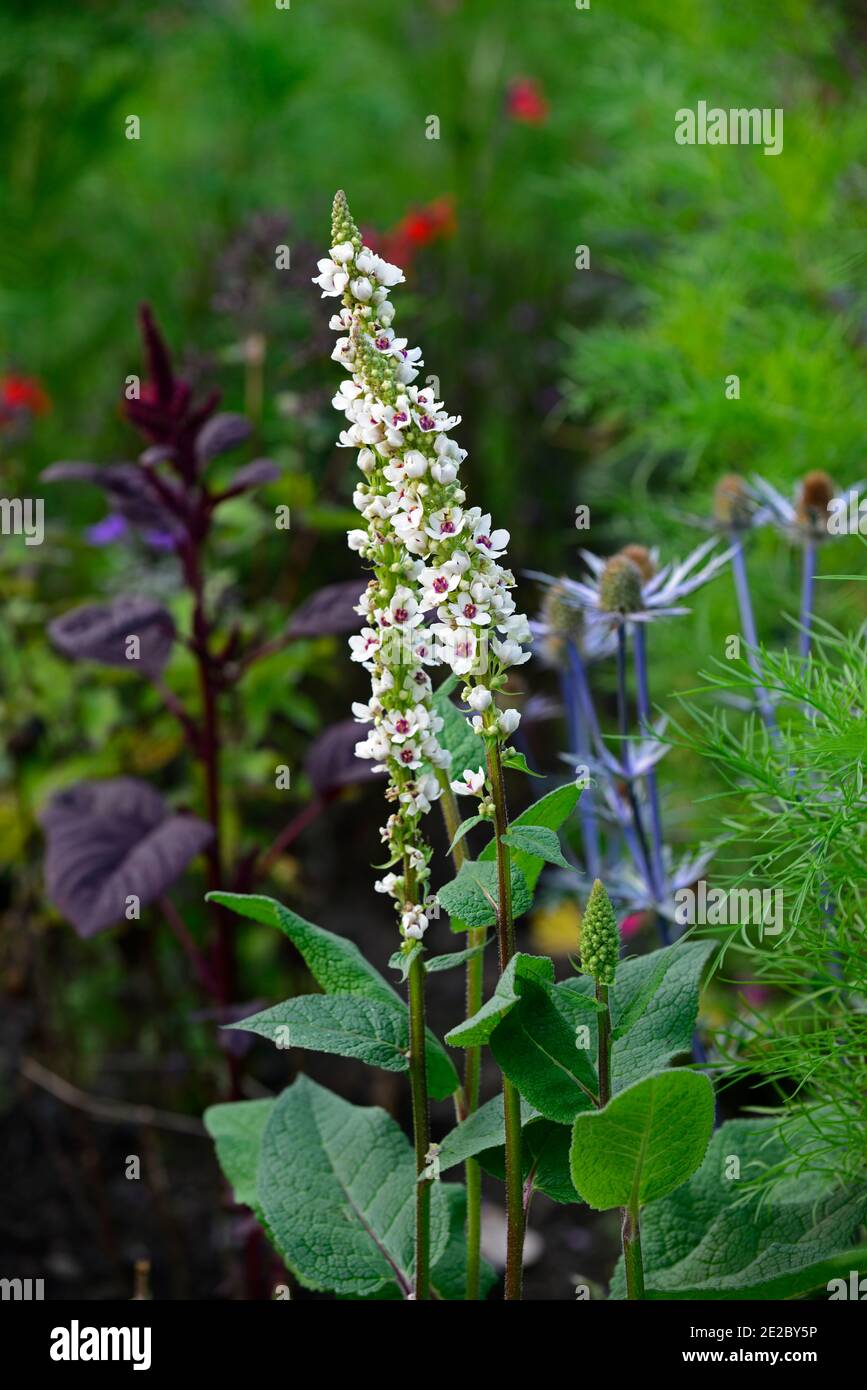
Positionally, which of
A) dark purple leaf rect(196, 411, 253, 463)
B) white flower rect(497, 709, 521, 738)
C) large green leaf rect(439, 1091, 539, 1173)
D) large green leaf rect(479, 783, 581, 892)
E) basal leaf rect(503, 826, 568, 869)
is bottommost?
large green leaf rect(439, 1091, 539, 1173)

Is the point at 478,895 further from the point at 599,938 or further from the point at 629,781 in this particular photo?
the point at 629,781

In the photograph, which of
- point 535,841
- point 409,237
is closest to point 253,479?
point 535,841

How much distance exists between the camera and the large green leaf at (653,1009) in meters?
0.88

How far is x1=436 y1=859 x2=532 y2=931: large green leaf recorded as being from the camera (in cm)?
81

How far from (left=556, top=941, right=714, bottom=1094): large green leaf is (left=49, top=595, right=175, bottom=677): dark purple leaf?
665 millimetres

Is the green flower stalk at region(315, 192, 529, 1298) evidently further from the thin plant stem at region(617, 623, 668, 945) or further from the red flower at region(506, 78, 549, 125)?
the red flower at region(506, 78, 549, 125)

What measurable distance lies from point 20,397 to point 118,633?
979mm

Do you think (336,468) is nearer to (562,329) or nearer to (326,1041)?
(562,329)

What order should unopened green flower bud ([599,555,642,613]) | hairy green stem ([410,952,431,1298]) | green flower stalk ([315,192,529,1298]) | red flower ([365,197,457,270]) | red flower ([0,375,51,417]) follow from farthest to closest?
red flower ([365,197,457,270]) < red flower ([0,375,51,417]) < unopened green flower bud ([599,555,642,613]) < hairy green stem ([410,952,431,1298]) < green flower stalk ([315,192,529,1298])

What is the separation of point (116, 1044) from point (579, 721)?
128 cm

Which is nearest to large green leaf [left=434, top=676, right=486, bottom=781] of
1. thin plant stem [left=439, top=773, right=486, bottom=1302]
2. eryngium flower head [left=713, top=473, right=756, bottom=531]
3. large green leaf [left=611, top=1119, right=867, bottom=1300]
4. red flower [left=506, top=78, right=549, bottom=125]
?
thin plant stem [left=439, top=773, right=486, bottom=1302]

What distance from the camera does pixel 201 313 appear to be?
295 centimetres

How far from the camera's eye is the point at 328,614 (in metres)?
1.46

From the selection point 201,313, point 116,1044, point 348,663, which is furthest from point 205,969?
point 201,313
